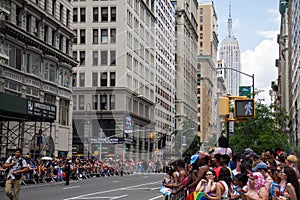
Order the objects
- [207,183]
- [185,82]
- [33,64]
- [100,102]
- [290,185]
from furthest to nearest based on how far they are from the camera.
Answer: [33,64]
[100,102]
[185,82]
[207,183]
[290,185]

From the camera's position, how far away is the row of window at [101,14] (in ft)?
202

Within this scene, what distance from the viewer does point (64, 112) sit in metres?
56.2

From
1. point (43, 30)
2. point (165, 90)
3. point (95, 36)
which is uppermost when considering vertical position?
point (95, 36)

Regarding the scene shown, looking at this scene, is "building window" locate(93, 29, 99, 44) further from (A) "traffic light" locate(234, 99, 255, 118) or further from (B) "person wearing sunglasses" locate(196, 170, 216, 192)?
(B) "person wearing sunglasses" locate(196, 170, 216, 192)

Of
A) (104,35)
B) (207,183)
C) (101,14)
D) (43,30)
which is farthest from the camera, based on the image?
(101,14)

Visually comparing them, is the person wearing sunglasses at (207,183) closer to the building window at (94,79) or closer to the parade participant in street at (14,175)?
the parade participant in street at (14,175)

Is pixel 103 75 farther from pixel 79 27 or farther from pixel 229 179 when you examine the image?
pixel 229 179

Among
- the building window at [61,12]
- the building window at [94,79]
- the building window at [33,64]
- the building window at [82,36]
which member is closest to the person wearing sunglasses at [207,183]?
the building window at [94,79]

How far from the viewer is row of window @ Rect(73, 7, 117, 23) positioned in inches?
2423

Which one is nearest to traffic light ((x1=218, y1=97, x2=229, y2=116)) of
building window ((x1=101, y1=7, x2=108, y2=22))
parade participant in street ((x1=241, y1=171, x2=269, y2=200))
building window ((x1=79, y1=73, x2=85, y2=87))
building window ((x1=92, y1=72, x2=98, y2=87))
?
parade participant in street ((x1=241, y1=171, x2=269, y2=200))

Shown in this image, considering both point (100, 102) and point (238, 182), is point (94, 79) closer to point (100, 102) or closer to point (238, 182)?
point (100, 102)

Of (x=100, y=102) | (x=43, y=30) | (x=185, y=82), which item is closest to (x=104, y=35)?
(x=43, y=30)

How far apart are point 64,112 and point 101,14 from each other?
14086mm

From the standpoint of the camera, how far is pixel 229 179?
10.1 m
